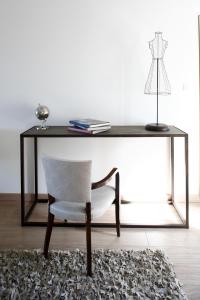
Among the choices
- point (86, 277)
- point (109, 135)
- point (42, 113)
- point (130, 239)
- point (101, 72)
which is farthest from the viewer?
point (101, 72)

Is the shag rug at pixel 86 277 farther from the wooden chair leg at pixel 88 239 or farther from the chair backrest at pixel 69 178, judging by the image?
the chair backrest at pixel 69 178

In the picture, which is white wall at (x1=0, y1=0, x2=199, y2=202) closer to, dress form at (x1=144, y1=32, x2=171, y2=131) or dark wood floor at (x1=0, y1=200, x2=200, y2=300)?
dress form at (x1=144, y1=32, x2=171, y2=131)

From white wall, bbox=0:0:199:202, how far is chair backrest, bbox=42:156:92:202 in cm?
131

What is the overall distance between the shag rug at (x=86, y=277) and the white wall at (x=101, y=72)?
4.27 feet

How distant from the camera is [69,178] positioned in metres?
2.16

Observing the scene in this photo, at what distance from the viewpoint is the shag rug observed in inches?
77.2

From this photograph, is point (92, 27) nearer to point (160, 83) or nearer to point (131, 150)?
point (160, 83)

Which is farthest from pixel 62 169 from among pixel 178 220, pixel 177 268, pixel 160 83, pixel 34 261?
pixel 160 83

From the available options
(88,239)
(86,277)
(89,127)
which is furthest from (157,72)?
(86,277)

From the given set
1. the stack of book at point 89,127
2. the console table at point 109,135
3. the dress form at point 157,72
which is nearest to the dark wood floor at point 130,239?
the console table at point 109,135

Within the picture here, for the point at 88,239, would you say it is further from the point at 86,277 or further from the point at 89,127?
the point at 89,127

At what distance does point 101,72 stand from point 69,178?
5.17 feet

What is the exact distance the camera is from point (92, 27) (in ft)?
11.0

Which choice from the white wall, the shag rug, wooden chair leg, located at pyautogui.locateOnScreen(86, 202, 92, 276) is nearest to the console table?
the white wall
